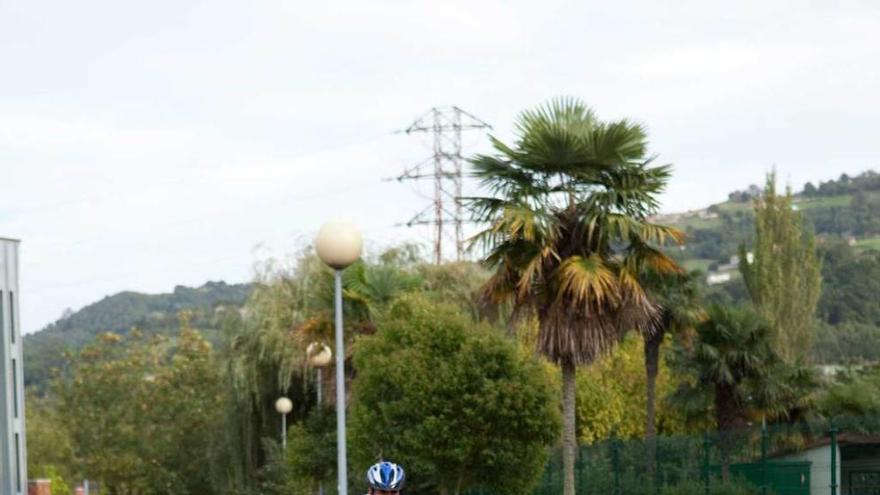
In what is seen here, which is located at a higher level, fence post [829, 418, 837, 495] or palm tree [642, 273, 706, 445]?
palm tree [642, 273, 706, 445]

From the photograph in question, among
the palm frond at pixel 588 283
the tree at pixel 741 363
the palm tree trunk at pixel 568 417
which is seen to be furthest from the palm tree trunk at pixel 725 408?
the palm frond at pixel 588 283

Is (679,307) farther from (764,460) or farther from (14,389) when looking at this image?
(14,389)

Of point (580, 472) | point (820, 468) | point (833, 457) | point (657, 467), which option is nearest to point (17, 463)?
point (833, 457)

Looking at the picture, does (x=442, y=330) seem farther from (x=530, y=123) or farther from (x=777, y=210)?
(x=777, y=210)

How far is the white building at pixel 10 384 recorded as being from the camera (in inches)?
659

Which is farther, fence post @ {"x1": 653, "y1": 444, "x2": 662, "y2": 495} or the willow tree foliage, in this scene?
the willow tree foliage

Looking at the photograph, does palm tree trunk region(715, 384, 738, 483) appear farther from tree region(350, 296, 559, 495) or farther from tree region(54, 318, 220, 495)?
tree region(54, 318, 220, 495)

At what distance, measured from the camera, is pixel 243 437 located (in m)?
50.6

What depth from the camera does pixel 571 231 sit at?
1323 inches

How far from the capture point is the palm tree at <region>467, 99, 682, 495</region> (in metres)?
32.9

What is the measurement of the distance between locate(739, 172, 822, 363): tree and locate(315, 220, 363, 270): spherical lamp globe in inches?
2323

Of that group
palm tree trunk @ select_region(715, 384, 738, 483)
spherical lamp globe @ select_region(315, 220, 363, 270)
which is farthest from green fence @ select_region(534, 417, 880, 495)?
spherical lamp globe @ select_region(315, 220, 363, 270)

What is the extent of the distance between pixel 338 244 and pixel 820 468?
20325mm

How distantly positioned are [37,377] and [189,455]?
132m
